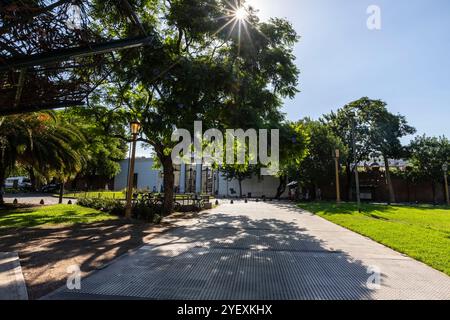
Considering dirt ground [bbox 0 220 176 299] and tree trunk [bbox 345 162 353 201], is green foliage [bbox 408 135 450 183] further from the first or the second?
dirt ground [bbox 0 220 176 299]

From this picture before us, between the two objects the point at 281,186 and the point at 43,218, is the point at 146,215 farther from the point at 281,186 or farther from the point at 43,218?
the point at 281,186

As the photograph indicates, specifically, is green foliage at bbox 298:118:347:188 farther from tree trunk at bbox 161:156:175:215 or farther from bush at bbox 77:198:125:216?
bush at bbox 77:198:125:216

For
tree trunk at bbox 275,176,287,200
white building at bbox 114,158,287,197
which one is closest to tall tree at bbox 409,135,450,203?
tree trunk at bbox 275,176,287,200

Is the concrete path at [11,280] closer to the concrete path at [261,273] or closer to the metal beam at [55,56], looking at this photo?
the concrete path at [261,273]

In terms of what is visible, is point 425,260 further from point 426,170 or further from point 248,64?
point 426,170

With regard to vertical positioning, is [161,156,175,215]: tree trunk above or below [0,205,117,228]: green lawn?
above

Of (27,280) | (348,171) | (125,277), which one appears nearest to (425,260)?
(125,277)

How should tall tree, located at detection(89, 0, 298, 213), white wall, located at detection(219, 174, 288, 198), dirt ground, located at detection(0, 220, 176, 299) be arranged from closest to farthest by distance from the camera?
dirt ground, located at detection(0, 220, 176, 299) → tall tree, located at detection(89, 0, 298, 213) → white wall, located at detection(219, 174, 288, 198)

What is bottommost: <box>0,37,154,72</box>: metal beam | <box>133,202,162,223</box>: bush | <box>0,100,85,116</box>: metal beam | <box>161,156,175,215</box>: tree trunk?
<box>133,202,162,223</box>: bush

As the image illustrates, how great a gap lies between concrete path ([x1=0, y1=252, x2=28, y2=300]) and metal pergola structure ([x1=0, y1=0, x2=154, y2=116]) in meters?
2.97

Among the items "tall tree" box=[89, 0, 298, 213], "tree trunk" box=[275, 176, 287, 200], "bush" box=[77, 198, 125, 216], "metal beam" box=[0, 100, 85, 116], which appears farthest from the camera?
"tree trunk" box=[275, 176, 287, 200]

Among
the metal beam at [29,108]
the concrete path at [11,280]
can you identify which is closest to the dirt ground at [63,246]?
the concrete path at [11,280]

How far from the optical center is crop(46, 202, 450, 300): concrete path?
413 cm

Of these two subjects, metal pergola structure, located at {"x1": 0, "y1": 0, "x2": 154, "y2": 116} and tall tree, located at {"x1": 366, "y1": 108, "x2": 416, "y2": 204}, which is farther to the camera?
tall tree, located at {"x1": 366, "y1": 108, "x2": 416, "y2": 204}
